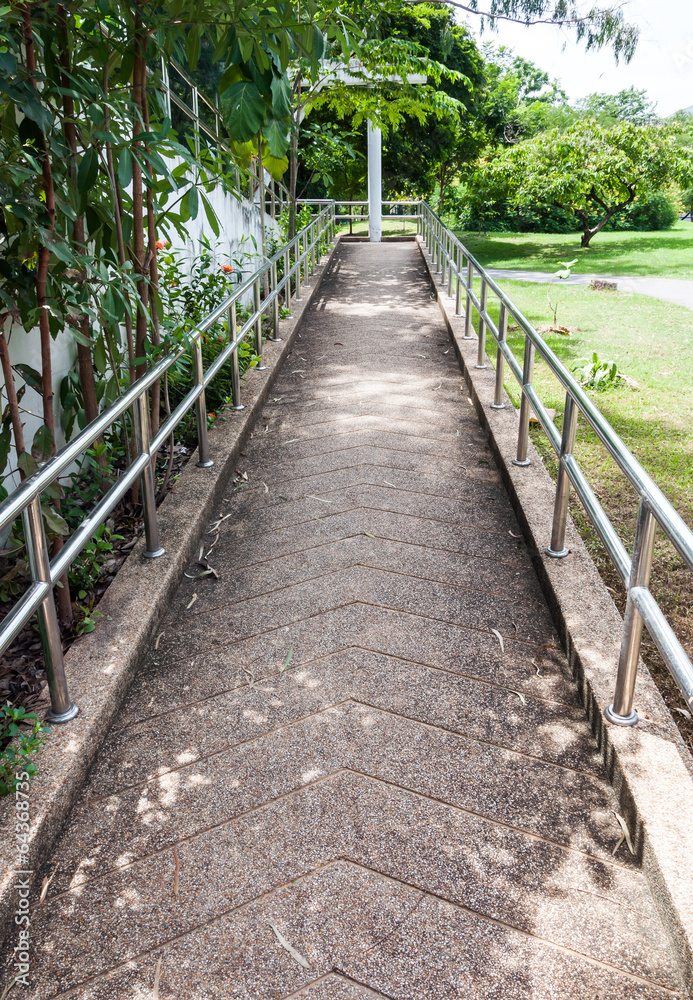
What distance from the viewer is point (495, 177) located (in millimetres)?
21734

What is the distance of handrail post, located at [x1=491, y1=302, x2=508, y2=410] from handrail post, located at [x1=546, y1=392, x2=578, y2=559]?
6.18 ft

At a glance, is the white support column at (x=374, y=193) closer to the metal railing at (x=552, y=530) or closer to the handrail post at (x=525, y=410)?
the handrail post at (x=525, y=410)

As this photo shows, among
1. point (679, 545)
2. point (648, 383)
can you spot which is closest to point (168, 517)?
point (679, 545)

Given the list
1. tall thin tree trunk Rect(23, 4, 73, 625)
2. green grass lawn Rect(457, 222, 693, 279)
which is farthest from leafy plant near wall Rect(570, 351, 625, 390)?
green grass lawn Rect(457, 222, 693, 279)

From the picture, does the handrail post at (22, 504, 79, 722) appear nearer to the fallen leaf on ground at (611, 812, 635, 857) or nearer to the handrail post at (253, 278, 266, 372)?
the fallen leaf on ground at (611, 812, 635, 857)

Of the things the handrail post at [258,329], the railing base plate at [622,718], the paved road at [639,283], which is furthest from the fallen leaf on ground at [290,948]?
the paved road at [639,283]

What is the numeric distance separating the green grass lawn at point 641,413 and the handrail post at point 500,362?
408mm

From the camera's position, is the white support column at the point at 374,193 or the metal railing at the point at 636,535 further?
the white support column at the point at 374,193

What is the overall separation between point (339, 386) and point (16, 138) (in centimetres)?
412

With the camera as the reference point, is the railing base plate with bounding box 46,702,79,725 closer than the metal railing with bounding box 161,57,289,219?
Yes

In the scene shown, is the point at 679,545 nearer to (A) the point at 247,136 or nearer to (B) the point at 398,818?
(B) the point at 398,818

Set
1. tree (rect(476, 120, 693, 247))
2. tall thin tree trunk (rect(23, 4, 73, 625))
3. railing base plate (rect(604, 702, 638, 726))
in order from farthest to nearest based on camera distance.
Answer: tree (rect(476, 120, 693, 247))
tall thin tree trunk (rect(23, 4, 73, 625))
railing base plate (rect(604, 702, 638, 726))

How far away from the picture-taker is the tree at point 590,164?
2033 centimetres

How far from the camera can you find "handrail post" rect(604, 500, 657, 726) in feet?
7.25
